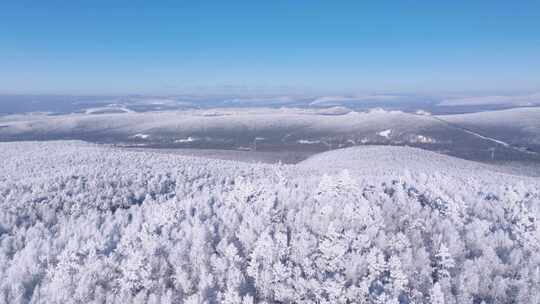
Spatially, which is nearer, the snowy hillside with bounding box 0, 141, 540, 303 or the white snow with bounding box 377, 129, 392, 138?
the snowy hillside with bounding box 0, 141, 540, 303

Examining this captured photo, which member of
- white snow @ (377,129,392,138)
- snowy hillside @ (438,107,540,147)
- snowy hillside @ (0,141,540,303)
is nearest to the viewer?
snowy hillside @ (0,141,540,303)

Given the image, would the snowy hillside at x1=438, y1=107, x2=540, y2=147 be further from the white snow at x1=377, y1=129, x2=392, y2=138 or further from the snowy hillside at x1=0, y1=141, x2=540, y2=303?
the snowy hillside at x1=0, y1=141, x2=540, y2=303

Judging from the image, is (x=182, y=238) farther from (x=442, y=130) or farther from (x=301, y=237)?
(x=442, y=130)

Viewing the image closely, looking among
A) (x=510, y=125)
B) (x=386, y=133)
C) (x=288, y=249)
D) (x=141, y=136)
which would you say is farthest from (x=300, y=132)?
(x=288, y=249)

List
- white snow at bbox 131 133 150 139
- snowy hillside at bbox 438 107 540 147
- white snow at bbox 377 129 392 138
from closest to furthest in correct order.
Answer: snowy hillside at bbox 438 107 540 147 → white snow at bbox 377 129 392 138 → white snow at bbox 131 133 150 139

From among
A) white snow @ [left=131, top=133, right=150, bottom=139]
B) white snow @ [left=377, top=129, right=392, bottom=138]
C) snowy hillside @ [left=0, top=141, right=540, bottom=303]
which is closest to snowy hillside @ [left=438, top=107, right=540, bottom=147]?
white snow @ [left=377, top=129, right=392, bottom=138]

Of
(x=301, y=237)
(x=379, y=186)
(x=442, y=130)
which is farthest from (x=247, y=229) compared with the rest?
(x=442, y=130)

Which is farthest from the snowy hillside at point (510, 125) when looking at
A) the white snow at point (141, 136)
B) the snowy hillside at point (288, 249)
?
the white snow at point (141, 136)

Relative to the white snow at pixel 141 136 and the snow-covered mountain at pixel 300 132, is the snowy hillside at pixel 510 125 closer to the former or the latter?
the snow-covered mountain at pixel 300 132
